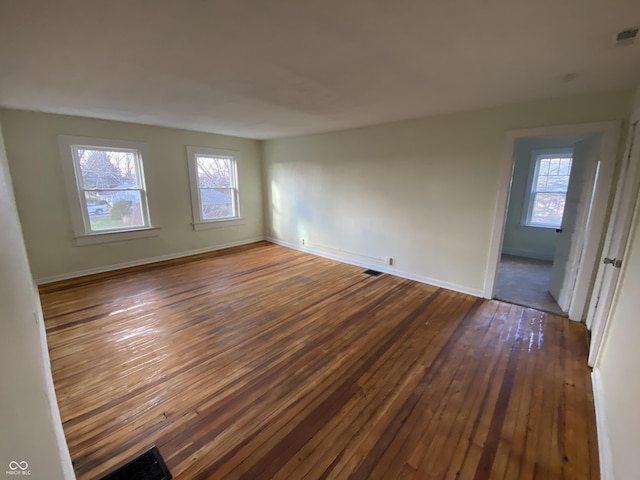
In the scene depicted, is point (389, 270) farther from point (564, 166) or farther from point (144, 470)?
point (564, 166)

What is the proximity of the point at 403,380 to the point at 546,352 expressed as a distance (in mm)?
1453

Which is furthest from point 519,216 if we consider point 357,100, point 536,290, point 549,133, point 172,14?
point 172,14

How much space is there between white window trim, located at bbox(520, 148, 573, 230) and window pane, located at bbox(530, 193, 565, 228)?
0.07 metres

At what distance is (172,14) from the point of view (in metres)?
1.48

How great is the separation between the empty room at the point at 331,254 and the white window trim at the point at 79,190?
37 millimetres

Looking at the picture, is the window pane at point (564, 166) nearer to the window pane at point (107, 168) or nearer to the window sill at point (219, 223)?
the window sill at point (219, 223)

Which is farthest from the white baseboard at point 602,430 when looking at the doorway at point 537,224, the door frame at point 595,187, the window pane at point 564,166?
the window pane at point 564,166

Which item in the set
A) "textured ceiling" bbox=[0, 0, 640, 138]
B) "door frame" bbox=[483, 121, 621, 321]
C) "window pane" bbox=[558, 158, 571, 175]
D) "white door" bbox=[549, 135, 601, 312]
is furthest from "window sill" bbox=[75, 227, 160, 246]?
"window pane" bbox=[558, 158, 571, 175]

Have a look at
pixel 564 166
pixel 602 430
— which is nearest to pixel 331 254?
pixel 602 430

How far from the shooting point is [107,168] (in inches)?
172

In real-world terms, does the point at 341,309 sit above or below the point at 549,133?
below

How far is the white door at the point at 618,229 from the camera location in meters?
2.15

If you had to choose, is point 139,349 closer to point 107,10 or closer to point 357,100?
point 107,10

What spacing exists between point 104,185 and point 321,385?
180 inches
